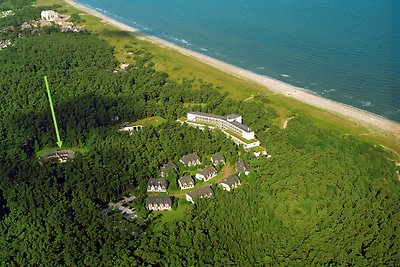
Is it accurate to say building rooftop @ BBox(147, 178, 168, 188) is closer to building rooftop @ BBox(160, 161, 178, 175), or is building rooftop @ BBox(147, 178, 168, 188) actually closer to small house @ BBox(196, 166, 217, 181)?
building rooftop @ BBox(160, 161, 178, 175)

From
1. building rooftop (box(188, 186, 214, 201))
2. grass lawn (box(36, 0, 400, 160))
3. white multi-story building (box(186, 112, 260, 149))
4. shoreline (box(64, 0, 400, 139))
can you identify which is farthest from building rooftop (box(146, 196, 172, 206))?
shoreline (box(64, 0, 400, 139))

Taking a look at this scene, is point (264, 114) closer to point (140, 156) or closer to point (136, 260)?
point (140, 156)

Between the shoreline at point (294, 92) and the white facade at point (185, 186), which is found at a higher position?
the shoreline at point (294, 92)

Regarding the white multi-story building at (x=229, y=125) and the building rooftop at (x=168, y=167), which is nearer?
the building rooftop at (x=168, y=167)

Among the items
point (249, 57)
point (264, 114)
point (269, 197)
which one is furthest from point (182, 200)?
point (249, 57)

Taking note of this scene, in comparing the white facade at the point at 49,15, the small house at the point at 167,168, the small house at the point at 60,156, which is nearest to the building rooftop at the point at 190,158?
the small house at the point at 167,168

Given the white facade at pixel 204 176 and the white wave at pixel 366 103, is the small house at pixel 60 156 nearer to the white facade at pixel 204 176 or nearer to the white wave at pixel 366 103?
the white facade at pixel 204 176

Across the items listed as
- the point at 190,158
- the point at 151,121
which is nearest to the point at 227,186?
the point at 190,158
